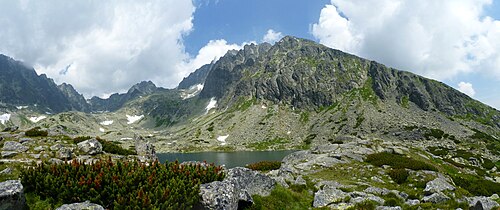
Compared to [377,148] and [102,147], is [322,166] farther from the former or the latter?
[102,147]

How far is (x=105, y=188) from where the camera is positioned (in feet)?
38.0

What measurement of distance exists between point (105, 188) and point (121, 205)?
1264 mm

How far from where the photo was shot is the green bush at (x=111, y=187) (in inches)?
435

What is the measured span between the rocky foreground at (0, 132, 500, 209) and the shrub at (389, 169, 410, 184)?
20 centimetres

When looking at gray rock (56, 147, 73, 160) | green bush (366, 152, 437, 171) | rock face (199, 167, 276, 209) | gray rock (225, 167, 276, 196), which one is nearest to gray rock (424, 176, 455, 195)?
green bush (366, 152, 437, 171)

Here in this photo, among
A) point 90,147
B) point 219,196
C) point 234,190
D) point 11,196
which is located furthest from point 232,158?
point 11,196

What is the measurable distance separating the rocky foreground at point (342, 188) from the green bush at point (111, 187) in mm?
595

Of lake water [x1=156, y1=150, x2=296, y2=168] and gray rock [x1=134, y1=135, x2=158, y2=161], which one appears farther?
lake water [x1=156, y1=150, x2=296, y2=168]

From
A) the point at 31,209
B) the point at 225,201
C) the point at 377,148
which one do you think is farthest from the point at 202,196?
the point at 377,148

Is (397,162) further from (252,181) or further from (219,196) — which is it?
(219,196)

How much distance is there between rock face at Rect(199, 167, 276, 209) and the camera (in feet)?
38.9

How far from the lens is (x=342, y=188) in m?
23.1

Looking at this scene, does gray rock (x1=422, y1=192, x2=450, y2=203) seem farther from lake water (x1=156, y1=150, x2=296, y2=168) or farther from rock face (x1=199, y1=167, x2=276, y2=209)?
lake water (x1=156, y1=150, x2=296, y2=168)

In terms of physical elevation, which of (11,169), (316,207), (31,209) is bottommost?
(316,207)
